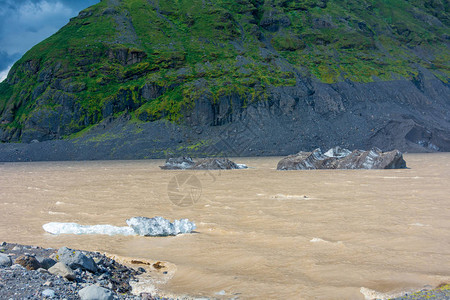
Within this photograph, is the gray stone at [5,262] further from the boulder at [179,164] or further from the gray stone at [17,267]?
the boulder at [179,164]

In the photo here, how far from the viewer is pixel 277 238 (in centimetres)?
784

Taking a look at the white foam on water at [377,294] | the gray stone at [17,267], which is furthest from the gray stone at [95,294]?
the white foam on water at [377,294]

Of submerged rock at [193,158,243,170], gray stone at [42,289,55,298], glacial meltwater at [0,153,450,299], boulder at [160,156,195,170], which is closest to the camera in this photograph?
gray stone at [42,289,55,298]

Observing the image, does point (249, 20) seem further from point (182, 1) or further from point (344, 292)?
point (344, 292)

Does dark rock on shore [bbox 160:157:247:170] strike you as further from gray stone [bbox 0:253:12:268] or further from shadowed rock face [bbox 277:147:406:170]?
gray stone [bbox 0:253:12:268]

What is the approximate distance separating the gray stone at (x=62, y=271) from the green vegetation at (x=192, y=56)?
6306cm

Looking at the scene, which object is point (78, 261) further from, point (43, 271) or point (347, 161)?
point (347, 161)

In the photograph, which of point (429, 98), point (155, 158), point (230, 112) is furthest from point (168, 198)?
point (429, 98)

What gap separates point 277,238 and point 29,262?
470 centimetres

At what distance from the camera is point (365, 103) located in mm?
70500

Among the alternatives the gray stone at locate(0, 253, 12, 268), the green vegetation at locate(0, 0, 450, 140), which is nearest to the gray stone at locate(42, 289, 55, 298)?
the gray stone at locate(0, 253, 12, 268)

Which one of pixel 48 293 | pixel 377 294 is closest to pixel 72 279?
pixel 48 293

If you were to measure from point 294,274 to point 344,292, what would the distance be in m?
0.91

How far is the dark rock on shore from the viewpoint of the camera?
29328mm
